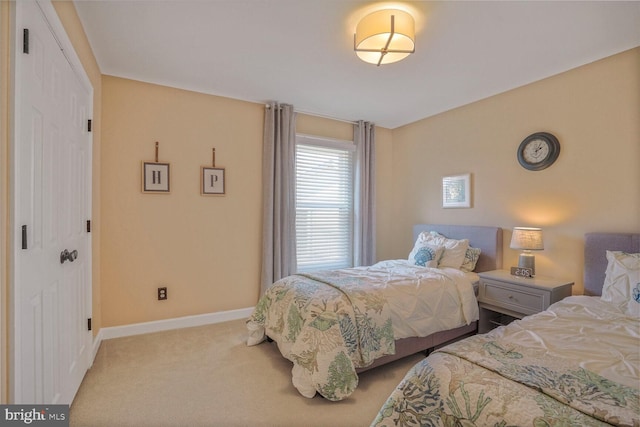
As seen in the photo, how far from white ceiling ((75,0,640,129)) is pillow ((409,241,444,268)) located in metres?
1.71

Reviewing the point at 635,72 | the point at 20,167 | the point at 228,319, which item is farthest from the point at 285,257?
the point at 635,72

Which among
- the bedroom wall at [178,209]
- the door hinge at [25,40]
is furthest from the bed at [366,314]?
the door hinge at [25,40]

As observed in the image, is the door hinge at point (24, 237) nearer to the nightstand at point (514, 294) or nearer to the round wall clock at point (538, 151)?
the nightstand at point (514, 294)

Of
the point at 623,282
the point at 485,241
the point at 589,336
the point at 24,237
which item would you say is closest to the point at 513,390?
the point at 589,336

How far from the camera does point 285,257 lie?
378cm

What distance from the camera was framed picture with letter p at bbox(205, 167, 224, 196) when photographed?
3.45 meters

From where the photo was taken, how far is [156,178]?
3.20 meters

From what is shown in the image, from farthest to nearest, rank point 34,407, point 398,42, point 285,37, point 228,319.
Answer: point 228,319, point 285,37, point 398,42, point 34,407

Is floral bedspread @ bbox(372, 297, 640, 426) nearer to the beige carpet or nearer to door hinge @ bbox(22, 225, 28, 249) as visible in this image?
the beige carpet

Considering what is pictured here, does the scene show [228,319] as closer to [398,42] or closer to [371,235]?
[371,235]

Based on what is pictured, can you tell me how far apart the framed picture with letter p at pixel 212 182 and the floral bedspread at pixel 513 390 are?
2866 mm

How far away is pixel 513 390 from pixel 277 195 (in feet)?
10.0

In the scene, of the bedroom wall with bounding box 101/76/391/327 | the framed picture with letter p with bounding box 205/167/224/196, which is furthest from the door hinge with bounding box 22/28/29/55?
the framed picture with letter p with bounding box 205/167/224/196

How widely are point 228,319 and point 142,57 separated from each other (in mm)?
2762
